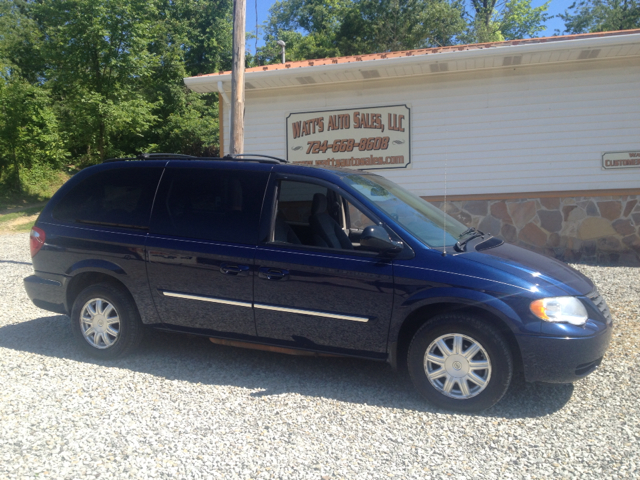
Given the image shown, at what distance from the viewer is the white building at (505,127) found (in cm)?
960

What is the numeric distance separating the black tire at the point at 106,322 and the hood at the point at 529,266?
2996mm

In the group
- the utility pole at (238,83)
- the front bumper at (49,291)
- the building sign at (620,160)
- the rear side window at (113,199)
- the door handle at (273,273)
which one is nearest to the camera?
the door handle at (273,273)

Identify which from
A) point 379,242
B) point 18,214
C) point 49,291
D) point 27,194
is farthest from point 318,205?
point 27,194

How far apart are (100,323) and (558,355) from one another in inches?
153

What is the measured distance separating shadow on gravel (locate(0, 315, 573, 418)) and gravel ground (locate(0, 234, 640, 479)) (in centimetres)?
2

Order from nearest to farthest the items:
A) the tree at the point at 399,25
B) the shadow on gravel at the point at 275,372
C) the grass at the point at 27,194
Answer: the shadow on gravel at the point at 275,372, the grass at the point at 27,194, the tree at the point at 399,25

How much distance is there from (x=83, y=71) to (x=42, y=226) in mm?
19489

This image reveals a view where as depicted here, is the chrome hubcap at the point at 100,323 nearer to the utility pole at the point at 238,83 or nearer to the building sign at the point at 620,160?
the utility pole at the point at 238,83

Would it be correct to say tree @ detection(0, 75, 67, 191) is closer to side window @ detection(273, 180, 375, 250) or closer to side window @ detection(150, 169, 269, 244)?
side window @ detection(150, 169, 269, 244)

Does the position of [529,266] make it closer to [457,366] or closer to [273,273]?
[457,366]

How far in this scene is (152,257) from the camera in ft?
15.0

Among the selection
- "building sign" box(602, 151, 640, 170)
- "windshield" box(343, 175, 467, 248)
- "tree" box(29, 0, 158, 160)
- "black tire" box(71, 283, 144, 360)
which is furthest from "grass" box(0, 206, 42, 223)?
"building sign" box(602, 151, 640, 170)

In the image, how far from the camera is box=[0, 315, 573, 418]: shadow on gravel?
4.01 meters

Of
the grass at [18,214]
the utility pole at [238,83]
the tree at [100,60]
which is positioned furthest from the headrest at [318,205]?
the tree at [100,60]
